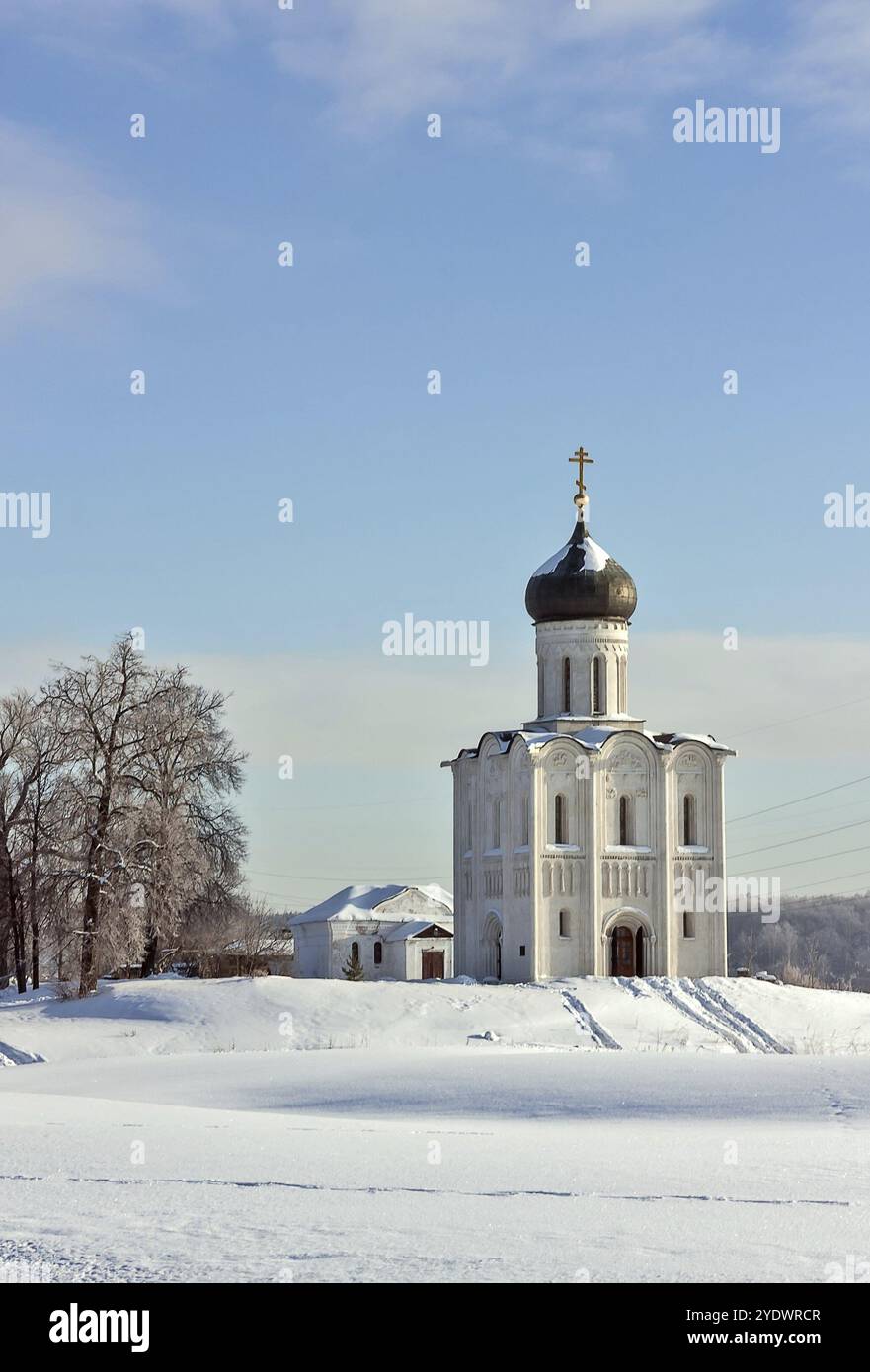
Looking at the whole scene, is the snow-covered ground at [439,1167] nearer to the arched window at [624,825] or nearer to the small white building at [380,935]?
the arched window at [624,825]

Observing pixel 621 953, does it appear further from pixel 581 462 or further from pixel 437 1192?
pixel 437 1192

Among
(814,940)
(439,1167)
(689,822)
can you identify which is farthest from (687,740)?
(814,940)

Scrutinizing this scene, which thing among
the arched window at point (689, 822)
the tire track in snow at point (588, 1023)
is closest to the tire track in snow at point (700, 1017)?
the tire track in snow at point (588, 1023)

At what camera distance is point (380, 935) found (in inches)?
2472

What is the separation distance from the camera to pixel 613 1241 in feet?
32.3

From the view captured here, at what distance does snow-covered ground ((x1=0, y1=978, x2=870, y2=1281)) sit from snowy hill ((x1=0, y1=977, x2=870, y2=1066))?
617cm

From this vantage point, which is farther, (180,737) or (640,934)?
(640,934)

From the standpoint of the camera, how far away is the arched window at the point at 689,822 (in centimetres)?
4891

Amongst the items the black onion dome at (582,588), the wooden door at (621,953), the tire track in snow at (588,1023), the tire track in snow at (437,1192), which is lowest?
the tire track in snow at (588,1023)

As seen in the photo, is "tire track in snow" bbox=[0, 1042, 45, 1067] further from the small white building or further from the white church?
the small white building

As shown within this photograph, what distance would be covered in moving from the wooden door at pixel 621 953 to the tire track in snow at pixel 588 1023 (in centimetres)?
520
